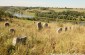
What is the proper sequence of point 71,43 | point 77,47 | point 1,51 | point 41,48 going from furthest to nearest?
point 71,43 → point 77,47 → point 41,48 → point 1,51

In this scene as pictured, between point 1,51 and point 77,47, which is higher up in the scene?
point 1,51

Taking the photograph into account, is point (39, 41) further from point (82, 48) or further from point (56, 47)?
point (82, 48)

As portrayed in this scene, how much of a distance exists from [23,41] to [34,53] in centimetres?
149

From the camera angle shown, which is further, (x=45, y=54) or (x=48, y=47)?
(x=48, y=47)

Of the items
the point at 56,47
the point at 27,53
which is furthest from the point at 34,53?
the point at 56,47

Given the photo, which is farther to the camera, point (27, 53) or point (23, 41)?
point (23, 41)

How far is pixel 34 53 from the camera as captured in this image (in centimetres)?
554

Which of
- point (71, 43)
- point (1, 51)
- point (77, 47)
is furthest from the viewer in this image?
point (71, 43)

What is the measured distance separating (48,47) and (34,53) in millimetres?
805

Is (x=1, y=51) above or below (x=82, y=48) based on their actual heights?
above

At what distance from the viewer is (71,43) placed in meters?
6.98

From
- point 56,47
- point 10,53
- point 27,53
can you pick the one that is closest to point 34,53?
point 27,53

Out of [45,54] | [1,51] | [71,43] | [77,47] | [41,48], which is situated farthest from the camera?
[71,43]

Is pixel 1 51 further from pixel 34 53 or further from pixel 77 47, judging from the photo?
pixel 77 47
